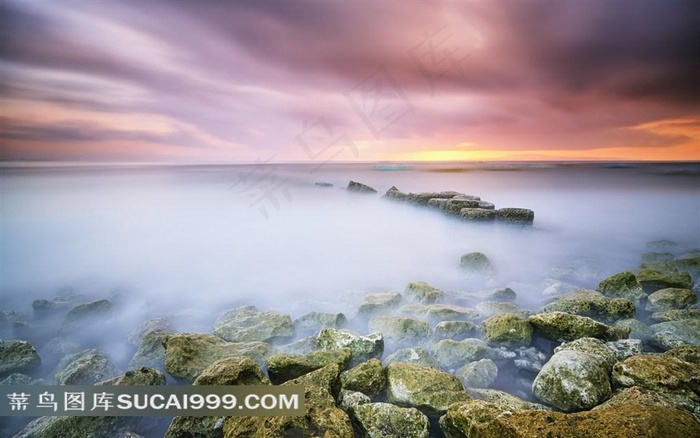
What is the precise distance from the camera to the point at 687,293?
169 inches

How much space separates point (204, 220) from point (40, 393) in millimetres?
8586

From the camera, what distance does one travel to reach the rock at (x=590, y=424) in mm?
1674

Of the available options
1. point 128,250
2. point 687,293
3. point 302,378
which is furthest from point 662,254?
point 128,250

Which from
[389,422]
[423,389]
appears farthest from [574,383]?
[389,422]

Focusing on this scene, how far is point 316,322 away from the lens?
400 centimetres

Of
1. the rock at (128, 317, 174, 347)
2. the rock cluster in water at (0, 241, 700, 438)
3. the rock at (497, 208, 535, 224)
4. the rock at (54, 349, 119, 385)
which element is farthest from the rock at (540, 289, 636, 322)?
the rock at (497, 208, 535, 224)

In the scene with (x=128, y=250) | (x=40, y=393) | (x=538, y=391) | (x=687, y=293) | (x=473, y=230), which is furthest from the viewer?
(x=473, y=230)

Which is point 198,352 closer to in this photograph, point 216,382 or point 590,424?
point 216,382

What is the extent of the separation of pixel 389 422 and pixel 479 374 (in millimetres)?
1189

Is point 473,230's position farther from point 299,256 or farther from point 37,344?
point 37,344

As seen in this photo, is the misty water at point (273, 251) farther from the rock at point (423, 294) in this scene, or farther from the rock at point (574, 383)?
the rock at point (574, 383)

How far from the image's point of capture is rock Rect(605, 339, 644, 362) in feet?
9.53

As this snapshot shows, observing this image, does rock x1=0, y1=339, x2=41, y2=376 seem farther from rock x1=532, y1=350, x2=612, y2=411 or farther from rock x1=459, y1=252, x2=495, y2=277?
rock x1=459, y1=252, x2=495, y2=277

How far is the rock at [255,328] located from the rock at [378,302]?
102 cm
